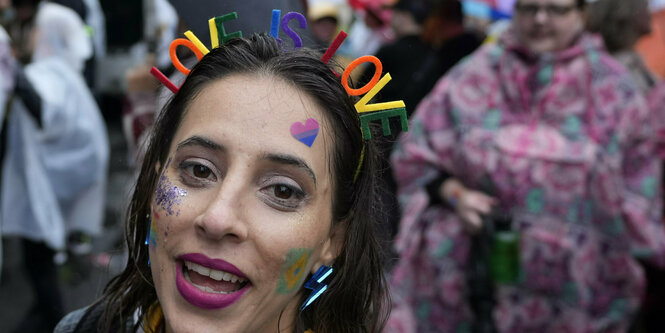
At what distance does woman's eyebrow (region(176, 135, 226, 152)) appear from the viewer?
1.52 meters

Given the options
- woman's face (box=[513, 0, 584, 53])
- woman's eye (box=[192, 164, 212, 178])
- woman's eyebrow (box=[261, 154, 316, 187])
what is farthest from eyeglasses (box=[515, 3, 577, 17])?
woman's eye (box=[192, 164, 212, 178])

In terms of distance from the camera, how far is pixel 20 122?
4.46 metres

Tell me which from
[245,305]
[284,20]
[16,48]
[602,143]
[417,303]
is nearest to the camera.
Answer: [245,305]

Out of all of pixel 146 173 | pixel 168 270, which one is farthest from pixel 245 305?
pixel 146 173

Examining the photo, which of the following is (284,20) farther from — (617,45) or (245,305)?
(617,45)

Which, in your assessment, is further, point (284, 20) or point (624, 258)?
point (624, 258)

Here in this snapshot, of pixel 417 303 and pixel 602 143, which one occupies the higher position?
pixel 602 143

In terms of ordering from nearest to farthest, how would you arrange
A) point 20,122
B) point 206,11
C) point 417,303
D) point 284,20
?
1. point 284,20
2. point 206,11
3. point 417,303
4. point 20,122

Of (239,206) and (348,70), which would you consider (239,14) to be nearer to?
(348,70)

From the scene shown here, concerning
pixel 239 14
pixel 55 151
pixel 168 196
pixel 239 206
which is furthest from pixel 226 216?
pixel 55 151

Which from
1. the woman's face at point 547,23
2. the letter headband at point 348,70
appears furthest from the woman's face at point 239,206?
the woman's face at point 547,23

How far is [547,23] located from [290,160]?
7.95 feet

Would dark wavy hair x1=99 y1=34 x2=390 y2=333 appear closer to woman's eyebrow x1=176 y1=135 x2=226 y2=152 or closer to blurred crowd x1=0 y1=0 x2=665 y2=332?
woman's eyebrow x1=176 y1=135 x2=226 y2=152

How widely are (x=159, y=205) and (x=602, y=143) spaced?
2.56m
